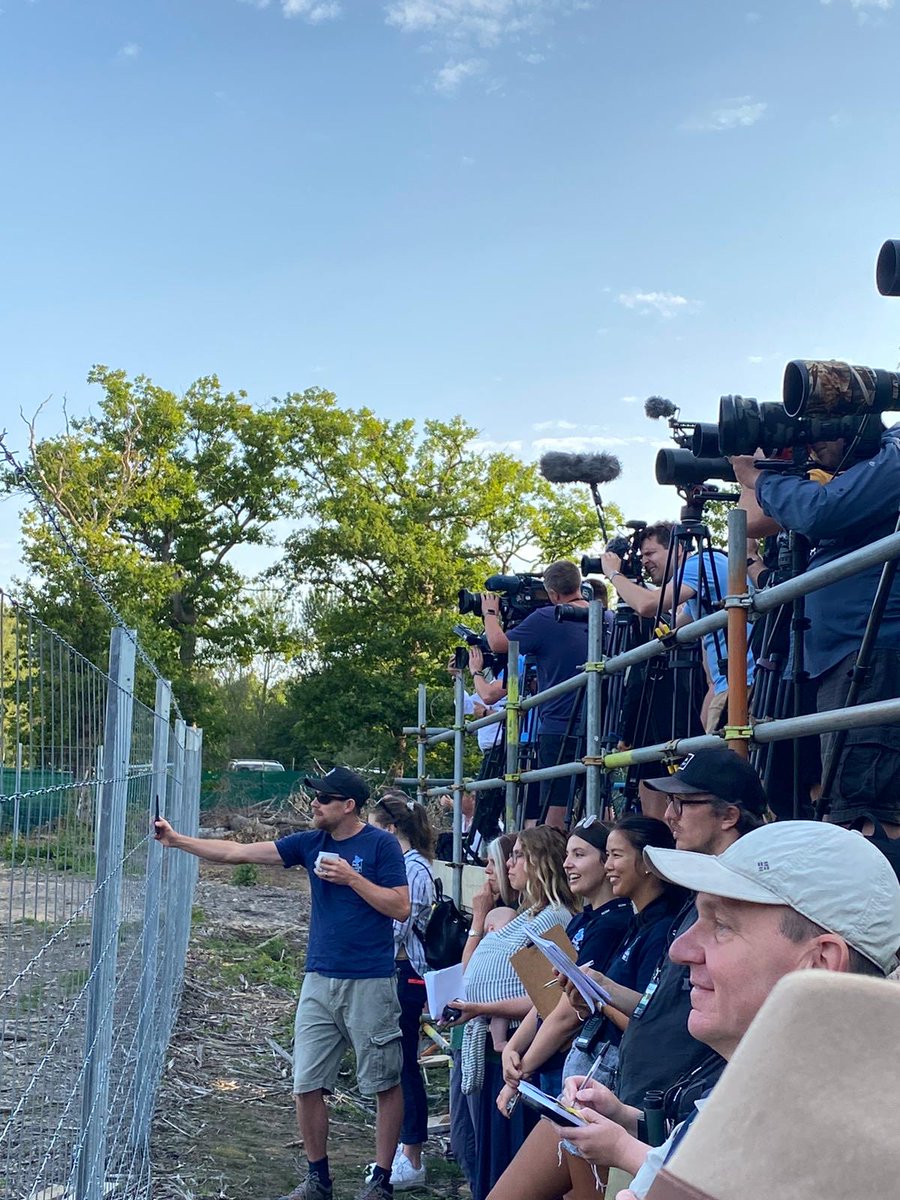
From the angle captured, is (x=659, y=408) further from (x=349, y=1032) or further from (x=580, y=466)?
(x=349, y=1032)

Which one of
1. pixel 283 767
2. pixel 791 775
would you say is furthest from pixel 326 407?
pixel 791 775

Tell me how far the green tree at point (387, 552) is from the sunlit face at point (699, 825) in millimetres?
32064

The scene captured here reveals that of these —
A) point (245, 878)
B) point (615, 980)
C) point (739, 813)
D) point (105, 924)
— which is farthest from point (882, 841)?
point (245, 878)

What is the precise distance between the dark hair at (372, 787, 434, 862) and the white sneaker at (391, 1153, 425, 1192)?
65.3 inches

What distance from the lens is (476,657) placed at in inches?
356

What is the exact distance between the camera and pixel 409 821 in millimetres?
7645

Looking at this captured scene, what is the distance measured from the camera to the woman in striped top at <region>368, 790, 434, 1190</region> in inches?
263

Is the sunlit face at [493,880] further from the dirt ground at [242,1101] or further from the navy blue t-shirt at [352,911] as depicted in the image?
the dirt ground at [242,1101]

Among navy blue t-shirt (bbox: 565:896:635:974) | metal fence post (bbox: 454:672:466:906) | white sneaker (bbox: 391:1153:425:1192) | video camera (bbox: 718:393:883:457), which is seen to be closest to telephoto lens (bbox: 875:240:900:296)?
video camera (bbox: 718:393:883:457)

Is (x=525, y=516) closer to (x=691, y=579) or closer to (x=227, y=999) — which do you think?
(x=227, y=999)

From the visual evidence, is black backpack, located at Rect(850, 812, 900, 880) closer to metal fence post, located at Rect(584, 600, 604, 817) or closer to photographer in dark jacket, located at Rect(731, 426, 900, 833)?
photographer in dark jacket, located at Rect(731, 426, 900, 833)

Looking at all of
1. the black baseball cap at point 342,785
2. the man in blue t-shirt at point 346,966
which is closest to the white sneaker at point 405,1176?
the man in blue t-shirt at point 346,966

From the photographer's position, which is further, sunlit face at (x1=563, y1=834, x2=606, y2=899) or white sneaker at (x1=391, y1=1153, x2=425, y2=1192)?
white sneaker at (x1=391, y1=1153, x2=425, y2=1192)

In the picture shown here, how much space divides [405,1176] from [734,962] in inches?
205
